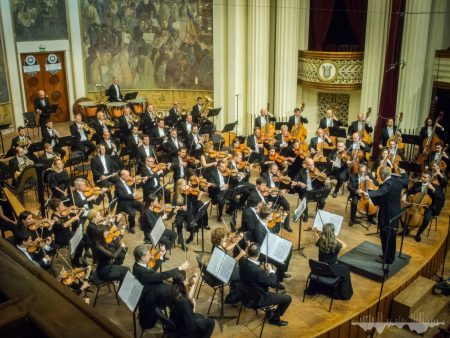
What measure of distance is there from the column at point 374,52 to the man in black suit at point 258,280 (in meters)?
9.10

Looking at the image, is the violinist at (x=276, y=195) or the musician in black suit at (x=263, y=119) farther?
the musician in black suit at (x=263, y=119)

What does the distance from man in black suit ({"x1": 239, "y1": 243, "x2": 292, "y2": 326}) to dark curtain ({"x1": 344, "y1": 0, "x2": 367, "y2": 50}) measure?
1061 centimetres

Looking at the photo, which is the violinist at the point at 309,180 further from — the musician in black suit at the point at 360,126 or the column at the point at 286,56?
the column at the point at 286,56

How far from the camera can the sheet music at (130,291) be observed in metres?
5.75

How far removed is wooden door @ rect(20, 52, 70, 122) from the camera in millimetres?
16500

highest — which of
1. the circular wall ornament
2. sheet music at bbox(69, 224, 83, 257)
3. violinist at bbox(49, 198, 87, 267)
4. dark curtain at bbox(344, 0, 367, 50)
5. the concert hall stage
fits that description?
dark curtain at bbox(344, 0, 367, 50)

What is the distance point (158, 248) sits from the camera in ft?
24.6

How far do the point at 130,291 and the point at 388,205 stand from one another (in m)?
4.73

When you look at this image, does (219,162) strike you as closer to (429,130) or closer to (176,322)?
(176,322)

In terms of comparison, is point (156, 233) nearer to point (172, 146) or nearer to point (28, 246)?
point (28, 246)

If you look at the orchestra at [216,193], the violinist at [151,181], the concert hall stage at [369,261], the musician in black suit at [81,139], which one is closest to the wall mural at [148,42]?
the orchestra at [216,193]

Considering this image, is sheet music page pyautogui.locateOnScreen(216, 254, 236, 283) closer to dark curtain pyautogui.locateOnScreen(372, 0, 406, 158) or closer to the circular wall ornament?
dark curtain pyautogui.locateOnScreen(372, 0, 406, 158)

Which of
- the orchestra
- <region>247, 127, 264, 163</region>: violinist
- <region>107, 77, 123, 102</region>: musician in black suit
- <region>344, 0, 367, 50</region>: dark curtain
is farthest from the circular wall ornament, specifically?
<region>107, 77, 123, 102</region>: musician in black suit

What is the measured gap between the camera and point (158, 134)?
12828 mm
